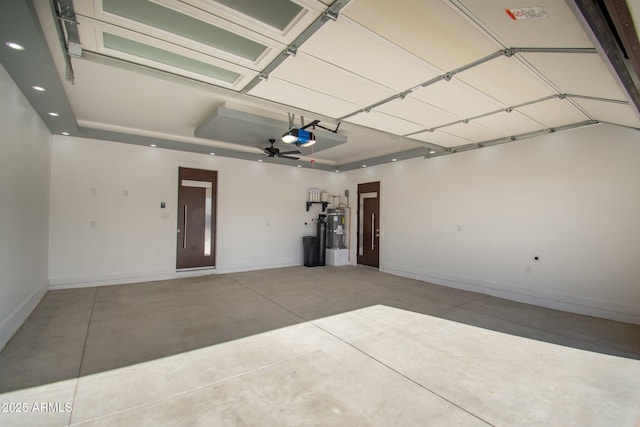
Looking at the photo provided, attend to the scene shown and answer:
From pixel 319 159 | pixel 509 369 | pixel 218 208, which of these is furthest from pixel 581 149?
pixel 218 208

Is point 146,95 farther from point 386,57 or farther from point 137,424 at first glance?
point 137,424

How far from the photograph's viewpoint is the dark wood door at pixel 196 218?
679 centimetres

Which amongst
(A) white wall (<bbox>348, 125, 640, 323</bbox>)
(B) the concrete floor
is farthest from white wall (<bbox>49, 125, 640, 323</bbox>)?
(B) the concrete floor

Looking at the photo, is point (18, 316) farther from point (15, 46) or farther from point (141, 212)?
point (15, 46)

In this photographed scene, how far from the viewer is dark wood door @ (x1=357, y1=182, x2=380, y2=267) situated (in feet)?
26.3

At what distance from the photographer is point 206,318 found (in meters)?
4.01

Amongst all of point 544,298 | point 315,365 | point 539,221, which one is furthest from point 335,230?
point 315,365

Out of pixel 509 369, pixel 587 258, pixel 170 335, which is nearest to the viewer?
pixel 509 369

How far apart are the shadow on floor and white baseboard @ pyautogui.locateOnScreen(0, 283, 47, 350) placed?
8 cm

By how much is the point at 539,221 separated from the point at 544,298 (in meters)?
1.28

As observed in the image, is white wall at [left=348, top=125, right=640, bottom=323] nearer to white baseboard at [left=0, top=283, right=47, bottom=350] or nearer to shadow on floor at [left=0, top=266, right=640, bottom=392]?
shadow on floor at [left=0, top=266, right=640, bottom=392]

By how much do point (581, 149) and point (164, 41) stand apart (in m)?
5.79

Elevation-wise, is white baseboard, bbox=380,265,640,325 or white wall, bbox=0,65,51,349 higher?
white wall, bbox=0,65,51,349

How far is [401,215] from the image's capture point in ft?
23.9
